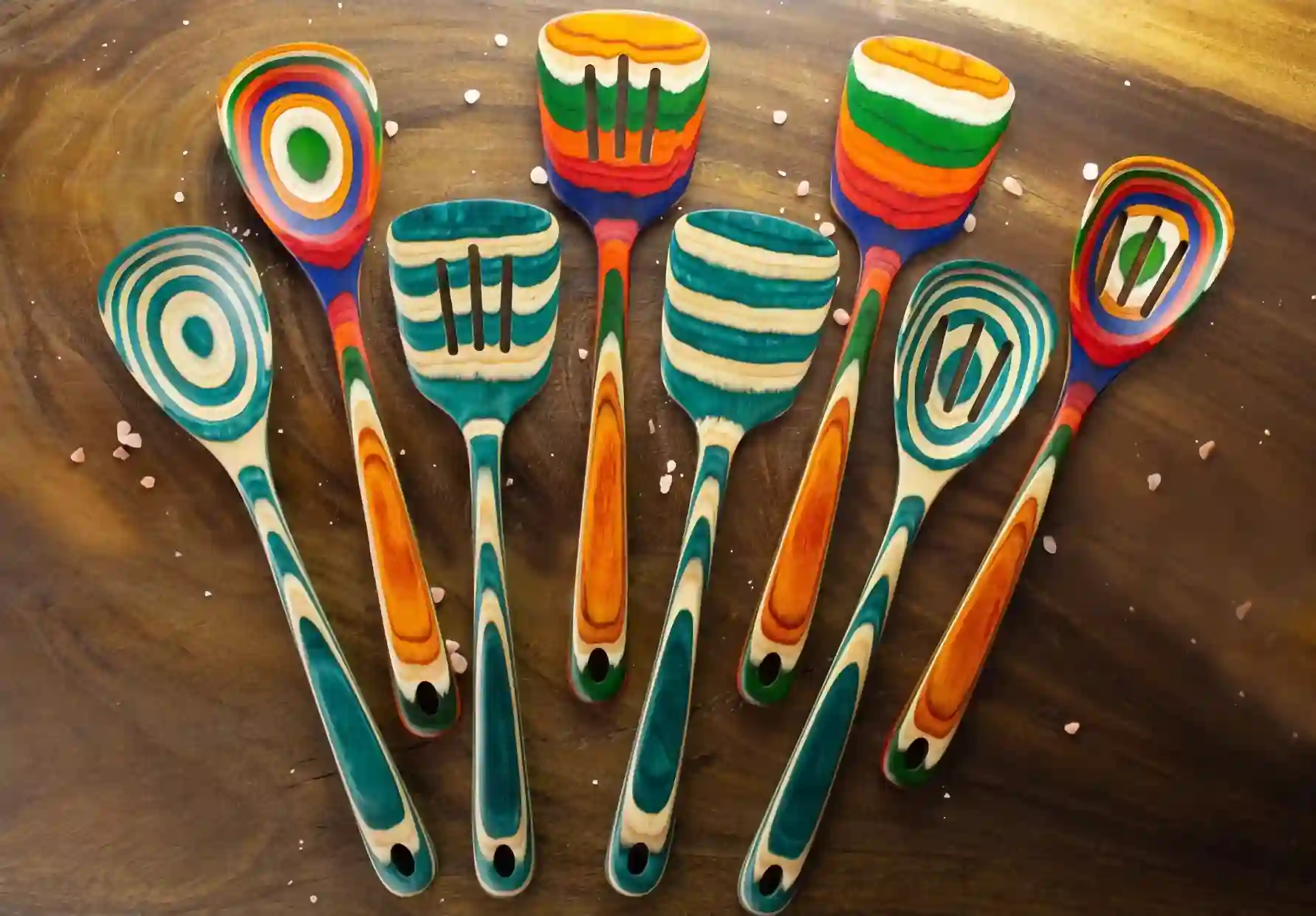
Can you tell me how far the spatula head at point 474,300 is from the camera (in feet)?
1.98

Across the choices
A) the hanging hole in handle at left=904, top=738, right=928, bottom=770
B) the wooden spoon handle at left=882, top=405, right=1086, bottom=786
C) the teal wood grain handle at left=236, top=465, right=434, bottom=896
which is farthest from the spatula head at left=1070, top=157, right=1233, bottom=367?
the teal wood grain handle at left=236, top=465, right=434, bottom=896

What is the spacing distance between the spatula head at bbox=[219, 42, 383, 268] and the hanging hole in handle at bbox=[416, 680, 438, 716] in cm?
26

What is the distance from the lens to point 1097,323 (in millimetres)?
642

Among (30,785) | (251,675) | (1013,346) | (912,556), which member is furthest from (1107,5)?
(30,785)

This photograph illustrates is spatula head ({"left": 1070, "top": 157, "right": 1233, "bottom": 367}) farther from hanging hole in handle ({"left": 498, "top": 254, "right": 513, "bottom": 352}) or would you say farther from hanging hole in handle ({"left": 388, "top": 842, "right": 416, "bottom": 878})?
hanging hole in handle ({"left": 388, "top": 842, "right": 416, "bottom": 878})

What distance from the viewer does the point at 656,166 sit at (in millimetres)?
→ 636

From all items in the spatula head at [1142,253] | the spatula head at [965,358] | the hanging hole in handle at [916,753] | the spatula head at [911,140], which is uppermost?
the spatula head at [911,140]

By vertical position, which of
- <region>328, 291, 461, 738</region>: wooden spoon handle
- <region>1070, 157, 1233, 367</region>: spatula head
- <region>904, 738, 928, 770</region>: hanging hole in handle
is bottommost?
<region>904, 738, 928, 770</region>: hanging hole in handle

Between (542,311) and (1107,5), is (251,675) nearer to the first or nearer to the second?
(542,311)

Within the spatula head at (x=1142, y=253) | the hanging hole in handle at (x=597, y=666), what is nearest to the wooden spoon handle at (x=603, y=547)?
the hanging hole in handle at (x=597, y=666)

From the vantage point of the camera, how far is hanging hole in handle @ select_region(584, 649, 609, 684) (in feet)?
1.93

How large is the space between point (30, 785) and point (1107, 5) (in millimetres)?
830

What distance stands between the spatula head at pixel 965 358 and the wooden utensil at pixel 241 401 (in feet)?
1.18

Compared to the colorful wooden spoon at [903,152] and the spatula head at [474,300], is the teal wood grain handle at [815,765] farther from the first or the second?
the spatula head at [474,300]
